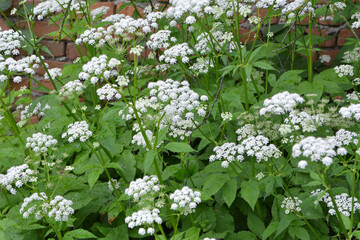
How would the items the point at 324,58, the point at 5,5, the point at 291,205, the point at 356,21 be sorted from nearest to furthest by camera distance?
the point at 291,205 → the point at 356,21 → the point at 324,58 → the point at 5,5

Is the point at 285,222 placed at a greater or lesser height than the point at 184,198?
lesser

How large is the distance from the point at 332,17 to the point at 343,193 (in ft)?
6.89

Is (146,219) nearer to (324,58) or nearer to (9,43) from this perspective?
(9,43)

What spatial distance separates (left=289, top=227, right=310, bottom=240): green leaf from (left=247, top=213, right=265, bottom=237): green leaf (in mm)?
190

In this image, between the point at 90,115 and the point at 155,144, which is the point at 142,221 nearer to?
the point at 155,144

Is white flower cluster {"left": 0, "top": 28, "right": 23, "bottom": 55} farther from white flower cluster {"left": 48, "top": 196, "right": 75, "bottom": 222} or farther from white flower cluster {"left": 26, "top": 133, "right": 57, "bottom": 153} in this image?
white flower cluster {"left": 48, "top": 196, "right": 75, "bottom": 222}

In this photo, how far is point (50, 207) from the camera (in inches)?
90.7

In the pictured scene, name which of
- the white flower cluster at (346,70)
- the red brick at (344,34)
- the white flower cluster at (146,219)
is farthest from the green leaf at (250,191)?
the red brick at (344,34)

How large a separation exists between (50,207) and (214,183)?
2.95 ft

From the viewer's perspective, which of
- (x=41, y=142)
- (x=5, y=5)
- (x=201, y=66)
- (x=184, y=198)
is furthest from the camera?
(x=5, y=5)

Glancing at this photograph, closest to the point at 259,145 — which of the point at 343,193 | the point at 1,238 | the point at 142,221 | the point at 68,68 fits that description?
the point at 343,193

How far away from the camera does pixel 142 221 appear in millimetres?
1700

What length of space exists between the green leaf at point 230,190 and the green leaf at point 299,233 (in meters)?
0.35

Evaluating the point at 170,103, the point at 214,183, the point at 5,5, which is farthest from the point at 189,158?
the point at 5,5
